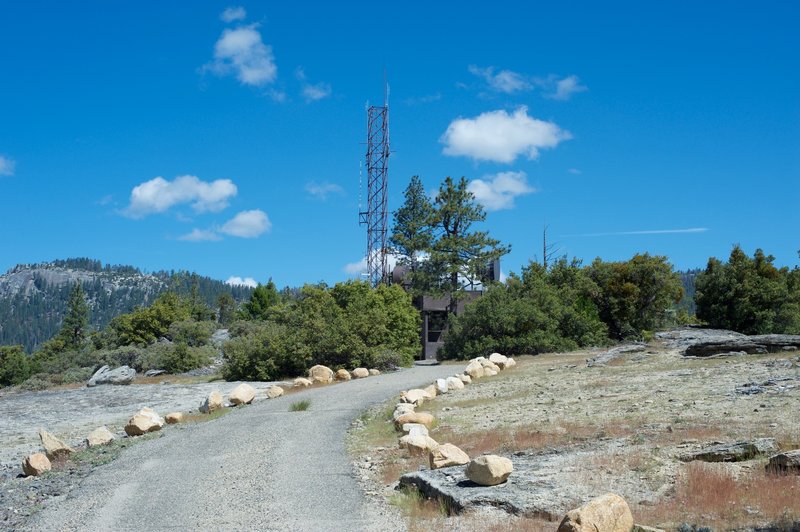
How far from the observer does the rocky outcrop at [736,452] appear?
936cm

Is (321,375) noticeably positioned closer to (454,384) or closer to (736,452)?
(454,384)

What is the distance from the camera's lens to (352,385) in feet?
82.4

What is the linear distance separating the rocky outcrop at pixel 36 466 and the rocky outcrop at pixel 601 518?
974 centimetres

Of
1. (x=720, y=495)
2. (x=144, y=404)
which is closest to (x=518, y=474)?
(x=720, y=495)

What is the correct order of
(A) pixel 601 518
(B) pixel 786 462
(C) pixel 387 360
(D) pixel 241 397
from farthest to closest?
(C) pixel 387 360 < (D) pixel 241 397 < (B) pixel 786 462 < (A) pixel 601 518

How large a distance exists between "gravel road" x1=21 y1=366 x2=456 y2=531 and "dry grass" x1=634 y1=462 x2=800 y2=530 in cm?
300

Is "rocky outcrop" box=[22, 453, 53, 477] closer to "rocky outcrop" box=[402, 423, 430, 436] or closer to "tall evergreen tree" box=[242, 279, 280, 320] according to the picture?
"rocky outcrop" box=[402, 423, 430, 436]

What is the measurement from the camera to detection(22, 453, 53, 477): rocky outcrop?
12.7 meters

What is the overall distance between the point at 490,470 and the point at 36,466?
8421 millimetres

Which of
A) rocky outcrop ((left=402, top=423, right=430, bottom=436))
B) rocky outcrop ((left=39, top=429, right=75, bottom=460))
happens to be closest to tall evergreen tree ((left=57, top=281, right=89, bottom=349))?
rocky outcrop ((left=39, top=429, right=75, bottom=460))

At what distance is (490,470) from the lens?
353 inches

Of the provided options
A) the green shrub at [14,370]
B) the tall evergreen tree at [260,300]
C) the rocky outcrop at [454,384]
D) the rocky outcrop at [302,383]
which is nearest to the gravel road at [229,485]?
the rocky outcrop at [454,384]

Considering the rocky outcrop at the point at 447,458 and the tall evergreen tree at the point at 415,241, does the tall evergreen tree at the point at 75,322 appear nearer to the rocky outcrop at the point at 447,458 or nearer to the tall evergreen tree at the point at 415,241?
the tall evergreen tree at the point at 415,241

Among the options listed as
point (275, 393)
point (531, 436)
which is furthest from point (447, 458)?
point (275, 393)
